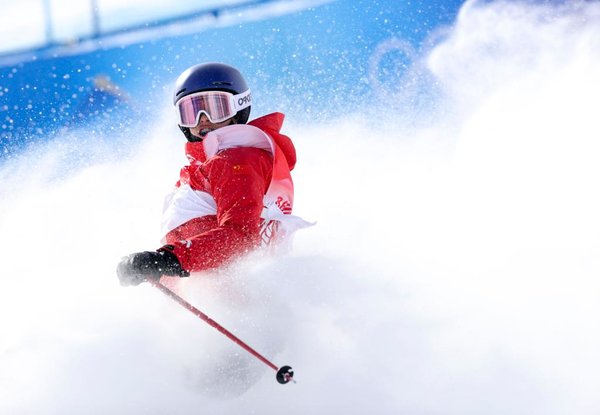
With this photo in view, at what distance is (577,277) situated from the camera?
3721 millimetres

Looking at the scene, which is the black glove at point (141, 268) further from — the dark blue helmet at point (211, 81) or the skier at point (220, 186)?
the dark blue helmet at point (211, 81)

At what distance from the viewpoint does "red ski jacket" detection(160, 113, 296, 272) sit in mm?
2607

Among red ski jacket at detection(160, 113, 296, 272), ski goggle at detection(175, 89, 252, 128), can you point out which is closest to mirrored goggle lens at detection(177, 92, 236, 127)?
ski goggle at detection(175, 89, 252, 128)

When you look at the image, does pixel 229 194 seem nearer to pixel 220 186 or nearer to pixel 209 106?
pixel 220 186

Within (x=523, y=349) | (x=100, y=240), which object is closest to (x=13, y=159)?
(x=100, y=240)

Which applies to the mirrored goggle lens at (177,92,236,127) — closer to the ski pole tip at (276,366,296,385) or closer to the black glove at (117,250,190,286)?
the black glove at (117,250,190,286)

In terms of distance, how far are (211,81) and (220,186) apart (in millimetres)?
792

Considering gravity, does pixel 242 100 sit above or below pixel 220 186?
above

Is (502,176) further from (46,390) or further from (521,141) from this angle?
(46,390)

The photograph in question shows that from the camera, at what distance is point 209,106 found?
10.8 ft

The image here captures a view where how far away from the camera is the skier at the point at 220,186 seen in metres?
2.53

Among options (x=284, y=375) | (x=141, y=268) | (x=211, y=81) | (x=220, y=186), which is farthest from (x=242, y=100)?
(x=284, y=375)

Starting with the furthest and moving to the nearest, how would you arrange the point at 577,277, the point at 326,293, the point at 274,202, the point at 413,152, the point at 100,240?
the point at 413,152
the point at 100,240
the point at 577,277
the point at 326,293
the point at 274,202

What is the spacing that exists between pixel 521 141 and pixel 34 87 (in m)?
4.80
